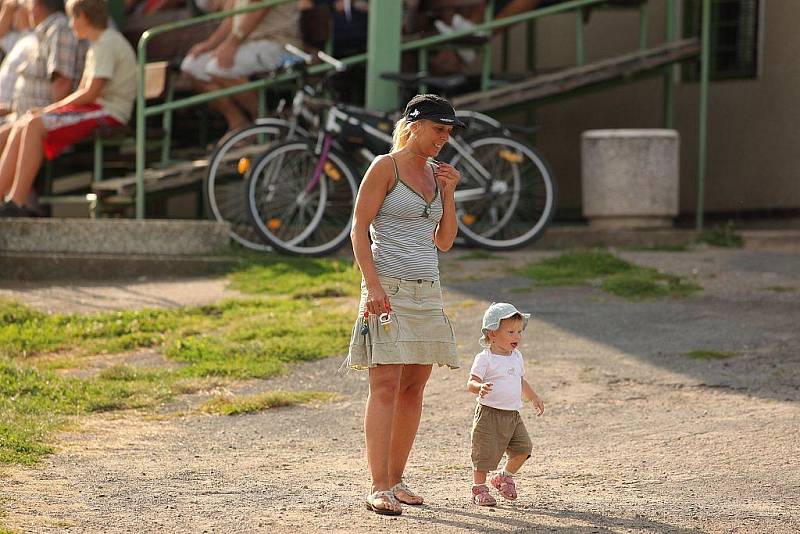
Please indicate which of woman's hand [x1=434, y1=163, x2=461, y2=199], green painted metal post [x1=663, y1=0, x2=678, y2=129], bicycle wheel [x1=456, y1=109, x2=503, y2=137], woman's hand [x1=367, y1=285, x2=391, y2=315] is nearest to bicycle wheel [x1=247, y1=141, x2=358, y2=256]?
bicycle wheel [x1=456, y1=109, x2=503, y2=137]

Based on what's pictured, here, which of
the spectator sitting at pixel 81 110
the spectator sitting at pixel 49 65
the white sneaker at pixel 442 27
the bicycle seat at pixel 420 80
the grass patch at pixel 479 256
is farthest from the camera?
the spectator sitting at pixel 49 65

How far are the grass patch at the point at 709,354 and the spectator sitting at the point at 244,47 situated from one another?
15.9 feet

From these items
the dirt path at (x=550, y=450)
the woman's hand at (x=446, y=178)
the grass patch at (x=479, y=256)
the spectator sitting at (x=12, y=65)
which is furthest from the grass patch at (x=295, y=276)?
the woman's hand at (x=446, y=178)

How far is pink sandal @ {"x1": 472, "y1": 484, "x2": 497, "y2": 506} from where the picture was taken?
5613mm

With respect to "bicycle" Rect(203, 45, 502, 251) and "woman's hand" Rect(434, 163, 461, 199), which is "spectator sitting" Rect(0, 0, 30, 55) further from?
"woman's hand" Rect(434, 163, 461, 199)

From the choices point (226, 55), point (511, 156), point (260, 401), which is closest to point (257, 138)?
point (226, 55)

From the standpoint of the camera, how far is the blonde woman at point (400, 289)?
566 cm

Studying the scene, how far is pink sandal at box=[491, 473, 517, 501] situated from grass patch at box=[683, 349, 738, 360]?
2.76 m

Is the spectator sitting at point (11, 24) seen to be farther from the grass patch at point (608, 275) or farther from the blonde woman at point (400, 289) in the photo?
the blonde woman at point (400, 289)

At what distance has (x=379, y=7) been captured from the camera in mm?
11867

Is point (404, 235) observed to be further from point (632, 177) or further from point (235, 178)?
point (632, 177)

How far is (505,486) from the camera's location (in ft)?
18.7

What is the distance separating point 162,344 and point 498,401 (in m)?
3.69

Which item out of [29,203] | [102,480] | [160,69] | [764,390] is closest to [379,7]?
[160,69]
